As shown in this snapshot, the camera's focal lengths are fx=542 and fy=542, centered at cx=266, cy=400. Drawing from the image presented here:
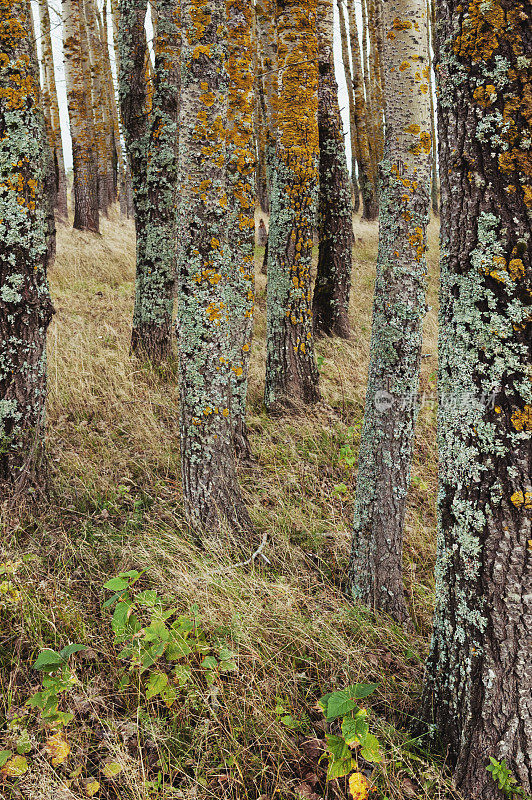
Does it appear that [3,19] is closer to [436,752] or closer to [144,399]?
[144,399]

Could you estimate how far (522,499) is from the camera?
1741mm

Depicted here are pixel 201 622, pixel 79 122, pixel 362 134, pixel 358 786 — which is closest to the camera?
pixel 358 786

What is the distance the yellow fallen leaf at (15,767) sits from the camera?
6.98 feet

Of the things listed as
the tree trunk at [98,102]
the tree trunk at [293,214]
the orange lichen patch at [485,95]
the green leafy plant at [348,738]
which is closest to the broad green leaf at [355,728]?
the green leafy plant at [348,738]

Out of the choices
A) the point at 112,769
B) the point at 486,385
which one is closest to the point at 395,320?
the point at 486,385

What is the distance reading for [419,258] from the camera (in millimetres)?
3148

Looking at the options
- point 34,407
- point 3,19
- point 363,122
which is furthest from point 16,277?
point 363,122

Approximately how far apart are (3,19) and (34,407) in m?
2.54

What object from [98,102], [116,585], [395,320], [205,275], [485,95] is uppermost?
[98,102]

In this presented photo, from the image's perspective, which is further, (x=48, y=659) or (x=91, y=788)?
(x=48, y=659)

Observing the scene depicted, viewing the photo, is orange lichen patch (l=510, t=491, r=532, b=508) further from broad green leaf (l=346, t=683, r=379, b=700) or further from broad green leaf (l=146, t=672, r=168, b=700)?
broad green leaf (l=146, t=672, r=168, b=700)

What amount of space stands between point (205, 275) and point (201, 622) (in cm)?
197

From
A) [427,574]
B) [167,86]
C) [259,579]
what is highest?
[167,86]

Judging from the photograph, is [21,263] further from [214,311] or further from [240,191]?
[240,191]
